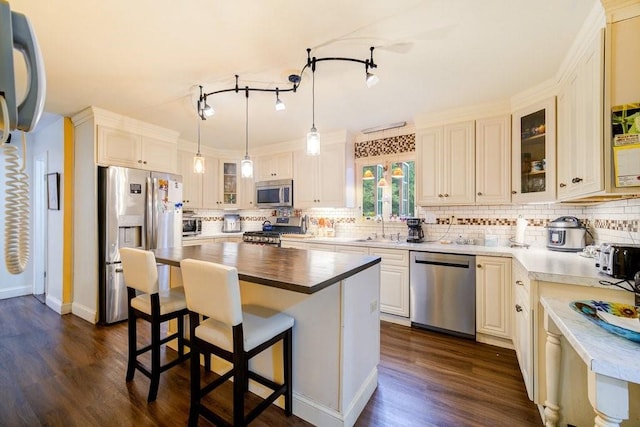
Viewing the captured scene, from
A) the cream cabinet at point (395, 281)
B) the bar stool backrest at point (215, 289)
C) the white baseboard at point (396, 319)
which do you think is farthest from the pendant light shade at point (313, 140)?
the white baseboard at point (396, 319)

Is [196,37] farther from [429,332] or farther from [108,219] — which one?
[429,332]

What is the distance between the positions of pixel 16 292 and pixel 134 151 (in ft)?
9.70

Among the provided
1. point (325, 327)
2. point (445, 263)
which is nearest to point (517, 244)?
point (445, 263)

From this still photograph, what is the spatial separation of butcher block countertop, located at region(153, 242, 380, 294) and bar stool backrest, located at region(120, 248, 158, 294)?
0.13 metres

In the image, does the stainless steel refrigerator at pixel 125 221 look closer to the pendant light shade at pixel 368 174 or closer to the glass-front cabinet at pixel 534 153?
the pendant light shade at pixel 368 174

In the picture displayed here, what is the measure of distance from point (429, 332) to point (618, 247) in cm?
185

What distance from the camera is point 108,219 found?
10.1 feet

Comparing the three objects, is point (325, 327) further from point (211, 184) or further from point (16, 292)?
point (16, 292)

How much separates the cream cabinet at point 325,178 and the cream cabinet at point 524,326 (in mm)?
2188

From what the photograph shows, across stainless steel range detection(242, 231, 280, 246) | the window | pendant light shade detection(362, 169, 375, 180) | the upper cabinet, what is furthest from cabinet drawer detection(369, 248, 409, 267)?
the upper cabinet

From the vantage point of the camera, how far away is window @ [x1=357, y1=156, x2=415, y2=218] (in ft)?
12.1

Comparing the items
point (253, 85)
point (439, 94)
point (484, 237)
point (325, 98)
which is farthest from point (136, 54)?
point (484, 237)

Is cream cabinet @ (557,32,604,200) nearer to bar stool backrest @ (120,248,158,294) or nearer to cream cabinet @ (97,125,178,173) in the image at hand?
bar stool backrest @ (120,248,158,294)

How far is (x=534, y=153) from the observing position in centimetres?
256
